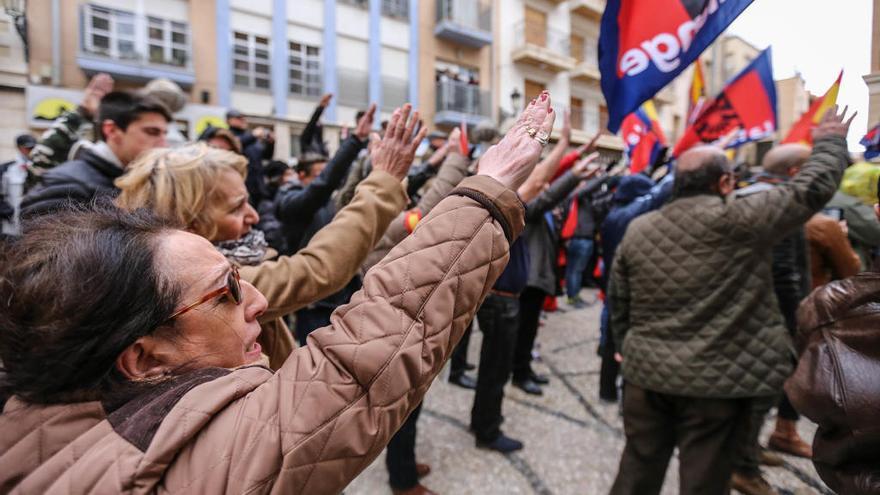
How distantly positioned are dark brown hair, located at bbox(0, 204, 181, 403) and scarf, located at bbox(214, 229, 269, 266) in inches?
30.1

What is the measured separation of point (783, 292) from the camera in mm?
2969

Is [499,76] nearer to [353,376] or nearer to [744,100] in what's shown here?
[744,100]

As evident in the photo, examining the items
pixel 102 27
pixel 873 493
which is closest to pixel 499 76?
pixel 102 27

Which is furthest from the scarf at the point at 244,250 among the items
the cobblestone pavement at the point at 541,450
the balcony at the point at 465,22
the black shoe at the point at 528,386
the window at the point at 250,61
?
the balcony at the point at 465,22

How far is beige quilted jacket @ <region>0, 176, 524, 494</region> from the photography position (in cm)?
70

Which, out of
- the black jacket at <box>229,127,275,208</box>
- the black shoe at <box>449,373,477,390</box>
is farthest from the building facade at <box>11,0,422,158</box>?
the black shoe at <box>449,373,477,390</box>

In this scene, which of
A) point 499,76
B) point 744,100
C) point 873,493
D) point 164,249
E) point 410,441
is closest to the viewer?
point 164,249

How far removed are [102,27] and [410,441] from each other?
14808 millimetres

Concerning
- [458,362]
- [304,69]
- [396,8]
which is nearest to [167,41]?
[304,69]

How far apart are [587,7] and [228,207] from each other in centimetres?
2225

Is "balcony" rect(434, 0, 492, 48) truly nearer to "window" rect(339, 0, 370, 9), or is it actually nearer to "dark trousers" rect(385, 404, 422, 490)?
"window" rect(339, 0, 370, 9)

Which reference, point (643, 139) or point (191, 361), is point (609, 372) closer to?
point (643, 139)

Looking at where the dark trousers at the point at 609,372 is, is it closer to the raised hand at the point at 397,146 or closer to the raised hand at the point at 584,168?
the raised hand at the point at 584,168

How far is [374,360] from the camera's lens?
77cm
